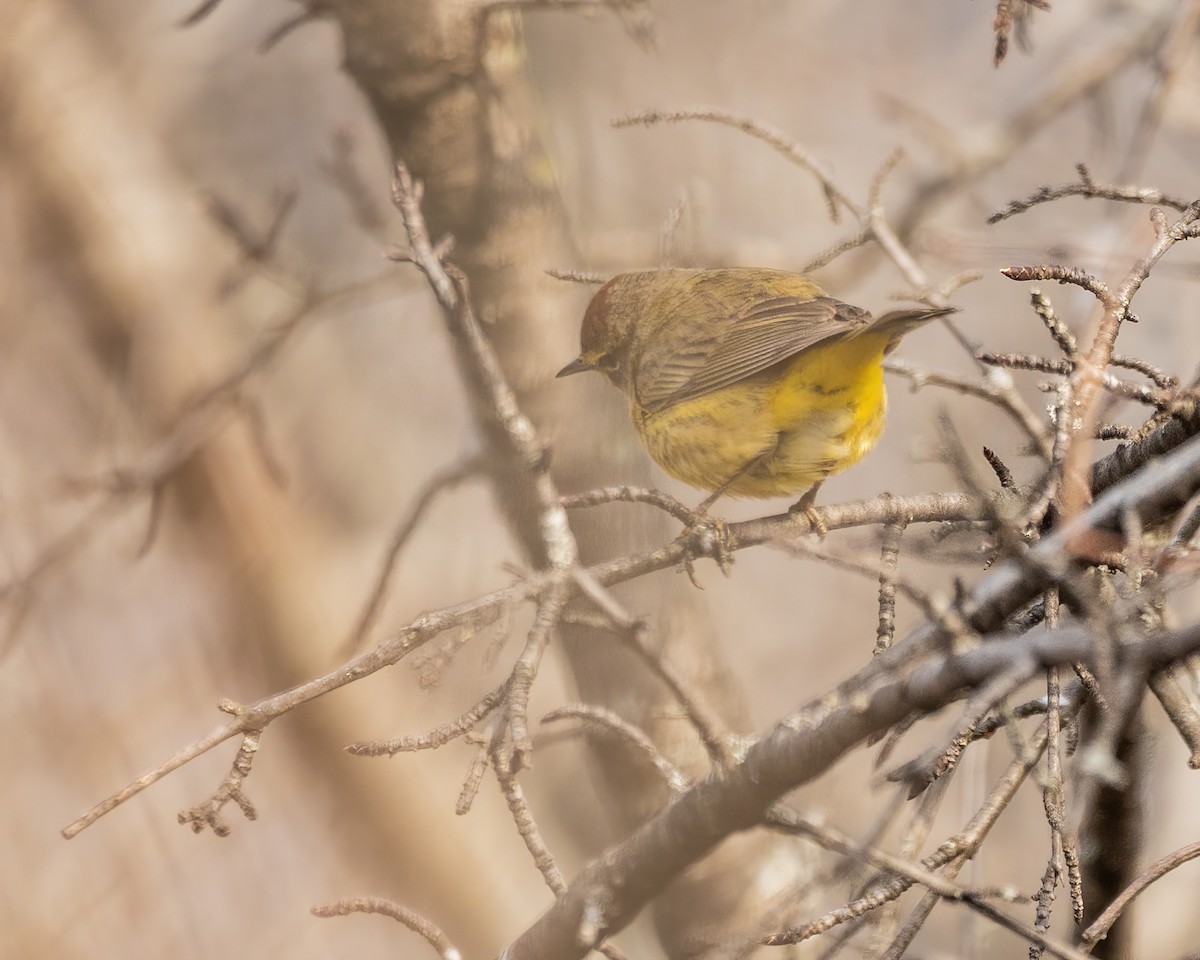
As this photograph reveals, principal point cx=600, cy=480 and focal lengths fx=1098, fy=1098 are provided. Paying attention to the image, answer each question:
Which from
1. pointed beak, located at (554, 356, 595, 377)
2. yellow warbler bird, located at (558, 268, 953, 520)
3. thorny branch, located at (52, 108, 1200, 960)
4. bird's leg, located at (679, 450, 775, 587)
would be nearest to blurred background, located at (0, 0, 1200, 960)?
pointed beak, located at (554, 356, 595, 377)

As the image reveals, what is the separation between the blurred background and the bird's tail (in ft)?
2.43

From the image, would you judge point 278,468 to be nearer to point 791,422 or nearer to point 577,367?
point 577,367

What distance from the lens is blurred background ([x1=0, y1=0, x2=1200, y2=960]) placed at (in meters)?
4.17

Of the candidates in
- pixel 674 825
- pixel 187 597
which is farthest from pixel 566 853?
pixel 674 825

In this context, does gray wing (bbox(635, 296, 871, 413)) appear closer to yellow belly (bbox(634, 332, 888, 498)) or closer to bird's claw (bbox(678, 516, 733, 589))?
yellow belly (bbox(634, 332, 888, 498))

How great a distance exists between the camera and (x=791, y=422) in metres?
3.09

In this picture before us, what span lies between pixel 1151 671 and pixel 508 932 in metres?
4.45

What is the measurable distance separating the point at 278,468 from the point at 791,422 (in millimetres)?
2053

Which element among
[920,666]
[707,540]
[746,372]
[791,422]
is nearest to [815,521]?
[707,540]

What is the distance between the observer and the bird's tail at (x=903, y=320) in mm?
2395

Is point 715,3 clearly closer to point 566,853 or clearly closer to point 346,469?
point 346,469

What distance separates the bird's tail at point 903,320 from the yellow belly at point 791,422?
0.47 ft

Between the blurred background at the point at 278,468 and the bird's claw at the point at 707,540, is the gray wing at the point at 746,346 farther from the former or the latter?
the bird's claw at the point at 707,540

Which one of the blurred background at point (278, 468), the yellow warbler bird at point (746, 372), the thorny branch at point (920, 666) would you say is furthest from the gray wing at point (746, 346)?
the thorny branch at point (920, 666)
